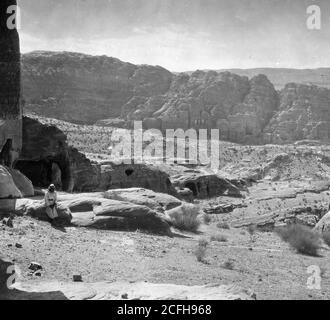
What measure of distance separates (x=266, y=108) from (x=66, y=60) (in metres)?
48.6

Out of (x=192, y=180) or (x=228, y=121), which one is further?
(x=228, y=121)

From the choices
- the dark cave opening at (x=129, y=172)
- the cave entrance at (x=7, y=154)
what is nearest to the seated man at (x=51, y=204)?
the cave entrance at (x=7, y=154)

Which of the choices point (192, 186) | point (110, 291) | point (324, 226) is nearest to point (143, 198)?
point (324, 226)

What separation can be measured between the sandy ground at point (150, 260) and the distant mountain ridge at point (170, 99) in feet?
273

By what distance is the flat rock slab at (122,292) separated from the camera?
6.38 meters

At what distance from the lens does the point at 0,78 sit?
387 inches

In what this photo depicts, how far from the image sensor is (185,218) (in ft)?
54.2

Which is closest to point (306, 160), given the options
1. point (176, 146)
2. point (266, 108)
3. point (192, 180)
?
point (176, 146)

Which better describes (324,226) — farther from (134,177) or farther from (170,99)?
(170,99)

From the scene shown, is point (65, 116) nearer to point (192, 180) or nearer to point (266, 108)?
point (266, 108)

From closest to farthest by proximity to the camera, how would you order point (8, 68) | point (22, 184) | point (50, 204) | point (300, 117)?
point (8, 68) → point (50, 204) → point (22, 184) → point (300, 117)

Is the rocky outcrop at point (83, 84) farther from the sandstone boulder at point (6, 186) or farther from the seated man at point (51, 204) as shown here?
the sandstone boulder at point (6, 186)

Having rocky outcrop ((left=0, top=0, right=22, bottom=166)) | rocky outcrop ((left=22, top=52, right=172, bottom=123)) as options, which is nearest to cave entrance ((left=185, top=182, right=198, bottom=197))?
rocky outcrop ((left=0, top=0, right=22, bottom=166))

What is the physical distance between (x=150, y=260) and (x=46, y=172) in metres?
12.2
